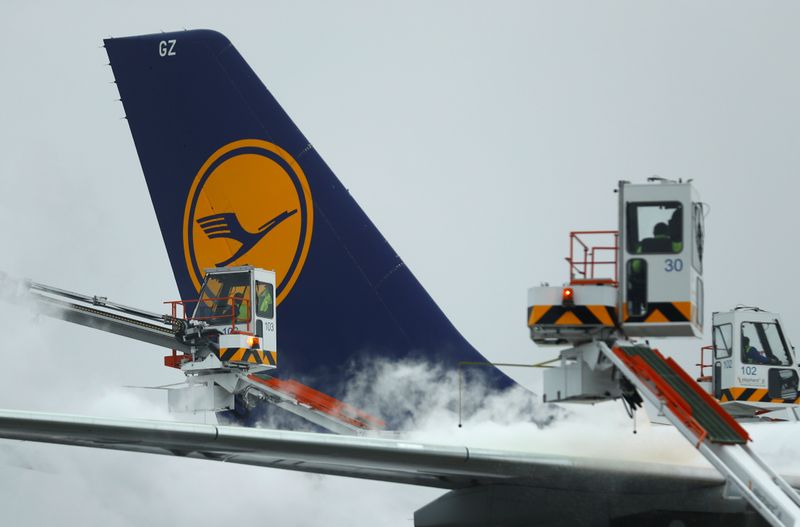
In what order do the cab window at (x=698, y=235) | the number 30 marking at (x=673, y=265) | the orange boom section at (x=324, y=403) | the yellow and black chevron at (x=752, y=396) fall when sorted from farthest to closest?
Result: 1. the yellow and black chevron at (x=752, y=396)
2. the orange boom section at (x=324, y=403)
3. the cab window at (x=698, y=235)
4. the number 30 marking at (x=673, y=265)

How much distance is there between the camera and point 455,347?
23375mm

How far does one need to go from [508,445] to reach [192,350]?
795cm

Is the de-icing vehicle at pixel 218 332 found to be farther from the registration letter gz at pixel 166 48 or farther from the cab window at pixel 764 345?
the cab window at pixel 764 345

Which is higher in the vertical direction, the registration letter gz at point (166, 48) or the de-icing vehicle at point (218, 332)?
the registration letter gz at point (166, 48)

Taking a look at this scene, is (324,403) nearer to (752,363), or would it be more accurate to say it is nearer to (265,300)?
(265,300)

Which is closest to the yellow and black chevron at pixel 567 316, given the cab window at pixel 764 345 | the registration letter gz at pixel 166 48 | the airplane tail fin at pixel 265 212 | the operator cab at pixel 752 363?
the airplane tail fin at pixel 265 212

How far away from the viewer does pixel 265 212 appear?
25.3 metres

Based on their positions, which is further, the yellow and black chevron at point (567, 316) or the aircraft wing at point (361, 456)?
the yellow and black chevron at point (567, 316)

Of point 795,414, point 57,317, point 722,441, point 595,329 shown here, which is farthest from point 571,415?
point 57,317

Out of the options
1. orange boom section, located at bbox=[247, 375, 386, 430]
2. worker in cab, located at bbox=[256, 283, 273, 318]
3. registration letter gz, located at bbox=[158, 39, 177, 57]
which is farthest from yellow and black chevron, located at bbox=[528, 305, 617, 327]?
registration letter gz, located at bbox=[158, 39, 177, 57]

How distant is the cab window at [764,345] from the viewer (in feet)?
95.1

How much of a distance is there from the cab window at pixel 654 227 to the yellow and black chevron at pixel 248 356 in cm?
1014

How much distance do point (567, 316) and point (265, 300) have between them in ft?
31.9

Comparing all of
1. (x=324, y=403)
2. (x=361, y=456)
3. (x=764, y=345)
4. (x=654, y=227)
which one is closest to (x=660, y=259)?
(x=654, y=227)
